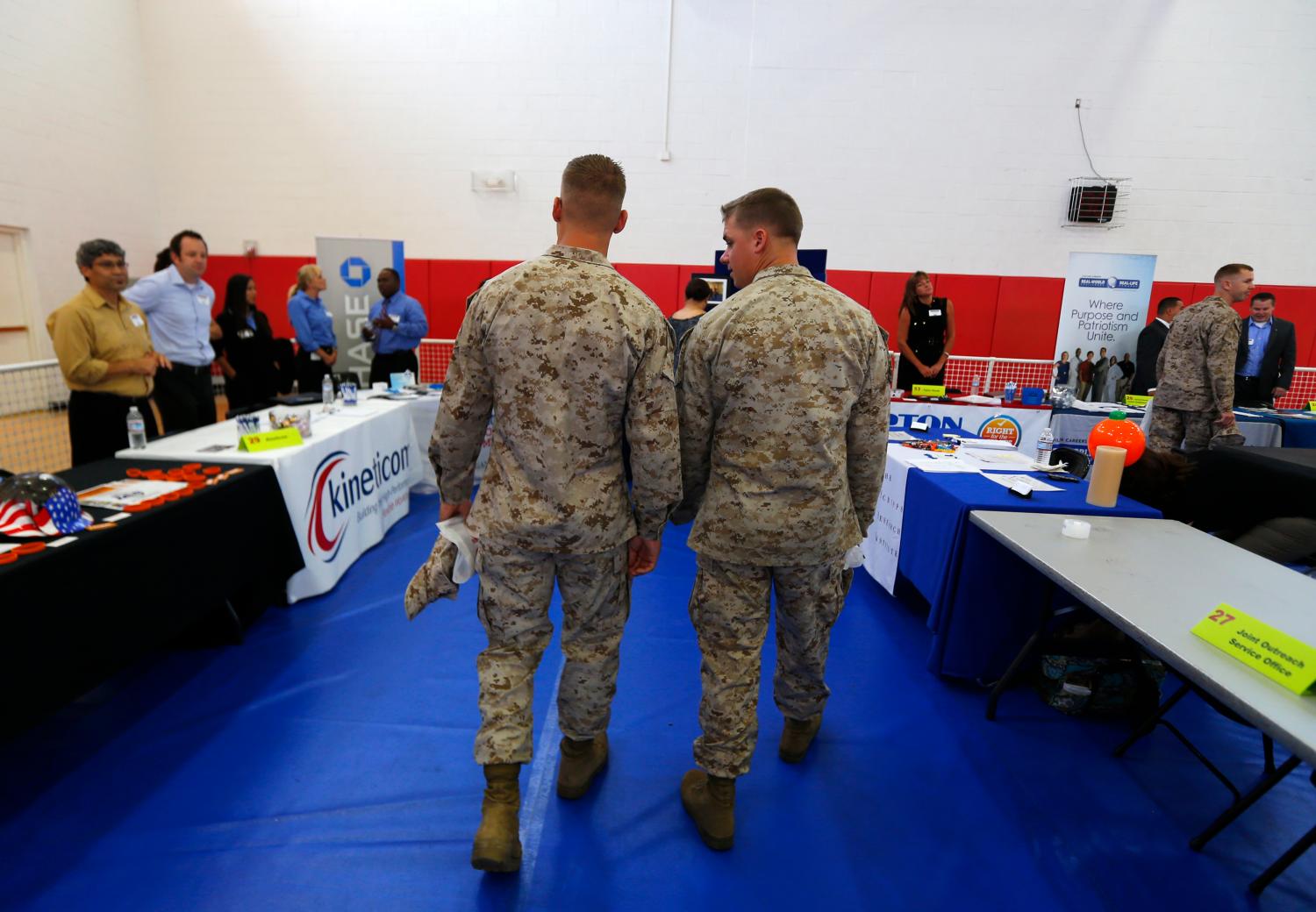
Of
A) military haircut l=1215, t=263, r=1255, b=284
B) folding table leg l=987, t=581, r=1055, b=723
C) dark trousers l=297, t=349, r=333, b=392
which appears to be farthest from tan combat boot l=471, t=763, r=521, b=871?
dark trousers l=297, t=349, r=333, b=392

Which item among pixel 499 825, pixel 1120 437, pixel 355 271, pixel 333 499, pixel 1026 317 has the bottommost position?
pixel 499 825

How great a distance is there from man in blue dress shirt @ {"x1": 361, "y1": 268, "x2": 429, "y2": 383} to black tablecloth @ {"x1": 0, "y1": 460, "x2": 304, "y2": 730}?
2933mm

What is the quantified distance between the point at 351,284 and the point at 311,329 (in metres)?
1.07

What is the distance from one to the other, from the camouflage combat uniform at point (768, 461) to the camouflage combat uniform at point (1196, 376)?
3556 mm

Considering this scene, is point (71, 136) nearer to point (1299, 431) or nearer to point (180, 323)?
point (180, 323)

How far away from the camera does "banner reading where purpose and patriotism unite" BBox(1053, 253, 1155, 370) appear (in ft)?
20.2

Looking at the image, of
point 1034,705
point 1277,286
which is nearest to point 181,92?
point 1034,705

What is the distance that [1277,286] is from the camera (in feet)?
21.0

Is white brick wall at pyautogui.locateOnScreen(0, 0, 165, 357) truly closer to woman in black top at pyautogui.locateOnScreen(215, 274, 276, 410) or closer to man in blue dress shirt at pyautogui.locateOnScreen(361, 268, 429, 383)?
woman in black top at pyautogui.locateOnScreen(215, 274, 276, 410)

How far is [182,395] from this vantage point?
11.6 ft

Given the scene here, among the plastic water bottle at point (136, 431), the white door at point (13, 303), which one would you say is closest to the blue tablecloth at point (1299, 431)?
the plastic water bottle at point (136, 431)

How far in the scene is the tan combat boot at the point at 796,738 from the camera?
1951 mm

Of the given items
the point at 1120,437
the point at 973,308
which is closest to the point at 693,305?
the point at 1120,437

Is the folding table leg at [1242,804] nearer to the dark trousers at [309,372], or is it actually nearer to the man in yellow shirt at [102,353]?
the man in yellow shirt at [102,353]
